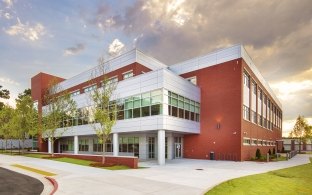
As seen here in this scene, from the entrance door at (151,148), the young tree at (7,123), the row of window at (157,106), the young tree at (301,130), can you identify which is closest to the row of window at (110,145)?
the entrance door at (151,148)

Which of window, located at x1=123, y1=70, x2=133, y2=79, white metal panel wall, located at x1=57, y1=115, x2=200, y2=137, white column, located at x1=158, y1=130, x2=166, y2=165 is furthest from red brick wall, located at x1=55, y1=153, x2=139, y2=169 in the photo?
window, located at x1=123, y1=70, x2=133, y2=79

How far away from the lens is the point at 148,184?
49.6 feet

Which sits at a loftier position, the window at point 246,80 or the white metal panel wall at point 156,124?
the window at point 246,80

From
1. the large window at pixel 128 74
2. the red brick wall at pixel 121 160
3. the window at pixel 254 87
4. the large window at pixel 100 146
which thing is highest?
the large window at pixel 128 74

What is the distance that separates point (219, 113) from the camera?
120 feet

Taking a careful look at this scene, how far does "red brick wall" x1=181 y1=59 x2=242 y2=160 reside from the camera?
34906 mm

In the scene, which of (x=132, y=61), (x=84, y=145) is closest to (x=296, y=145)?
(x=84, y=145)

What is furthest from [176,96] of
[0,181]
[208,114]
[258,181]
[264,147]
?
[264,147]

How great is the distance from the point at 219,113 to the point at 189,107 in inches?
167

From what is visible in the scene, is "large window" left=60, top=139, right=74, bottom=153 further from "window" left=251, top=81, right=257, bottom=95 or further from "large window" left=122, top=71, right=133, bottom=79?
"window" left=251, top=81, right=257, bottom=95

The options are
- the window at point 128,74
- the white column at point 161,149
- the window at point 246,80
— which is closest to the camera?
the white column at point 161,149

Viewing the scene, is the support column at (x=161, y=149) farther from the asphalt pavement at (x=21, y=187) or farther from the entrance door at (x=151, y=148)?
the asphalt pavement at (x=21, y=187)

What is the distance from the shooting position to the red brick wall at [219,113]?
115 feet

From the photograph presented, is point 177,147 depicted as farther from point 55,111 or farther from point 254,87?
point 55,111
